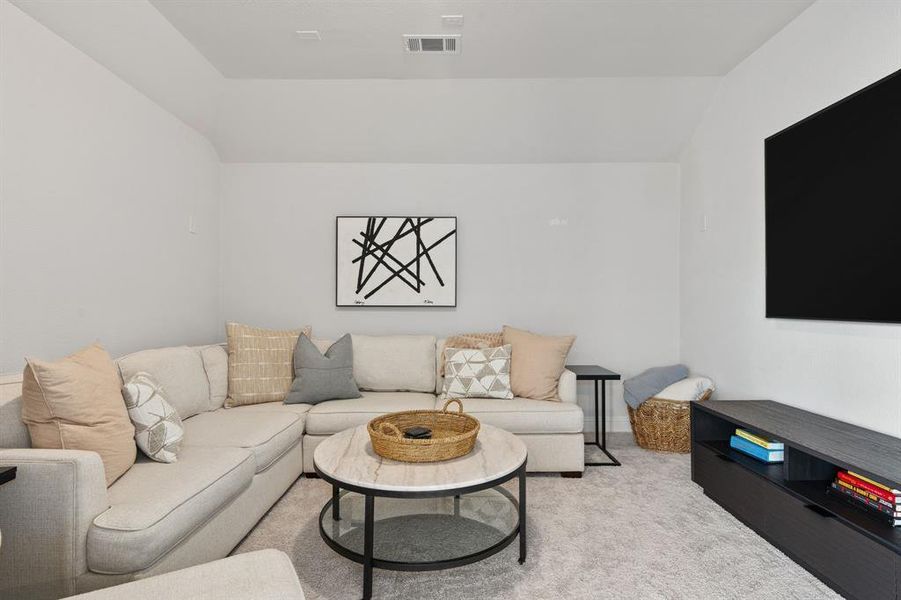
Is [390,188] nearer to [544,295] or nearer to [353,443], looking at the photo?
[544,295]

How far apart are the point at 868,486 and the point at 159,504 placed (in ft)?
8.86

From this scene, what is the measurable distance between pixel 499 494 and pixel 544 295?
203cm

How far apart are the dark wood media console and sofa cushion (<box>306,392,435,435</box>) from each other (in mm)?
1758

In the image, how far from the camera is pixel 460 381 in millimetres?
3354

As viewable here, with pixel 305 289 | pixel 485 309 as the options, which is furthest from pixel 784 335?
pixel 305 289

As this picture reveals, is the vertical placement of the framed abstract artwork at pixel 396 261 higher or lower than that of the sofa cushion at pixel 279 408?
higher

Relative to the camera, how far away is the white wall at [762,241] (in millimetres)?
2240

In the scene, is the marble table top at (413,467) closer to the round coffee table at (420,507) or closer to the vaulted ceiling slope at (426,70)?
the round coffee table at (420,507)

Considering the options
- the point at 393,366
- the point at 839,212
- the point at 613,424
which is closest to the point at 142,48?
the point at 393,366

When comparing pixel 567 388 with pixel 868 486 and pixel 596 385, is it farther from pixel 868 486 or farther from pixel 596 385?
pixel 868 486

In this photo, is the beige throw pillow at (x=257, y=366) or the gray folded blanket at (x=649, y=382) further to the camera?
the gray folded blanket at (x=649, y=382)

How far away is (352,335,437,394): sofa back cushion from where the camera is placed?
3598 mm

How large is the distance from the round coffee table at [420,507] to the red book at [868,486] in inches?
53.8

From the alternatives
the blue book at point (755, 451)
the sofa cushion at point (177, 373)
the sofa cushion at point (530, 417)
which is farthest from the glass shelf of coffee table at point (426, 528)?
the blue book at point (755, 451)
